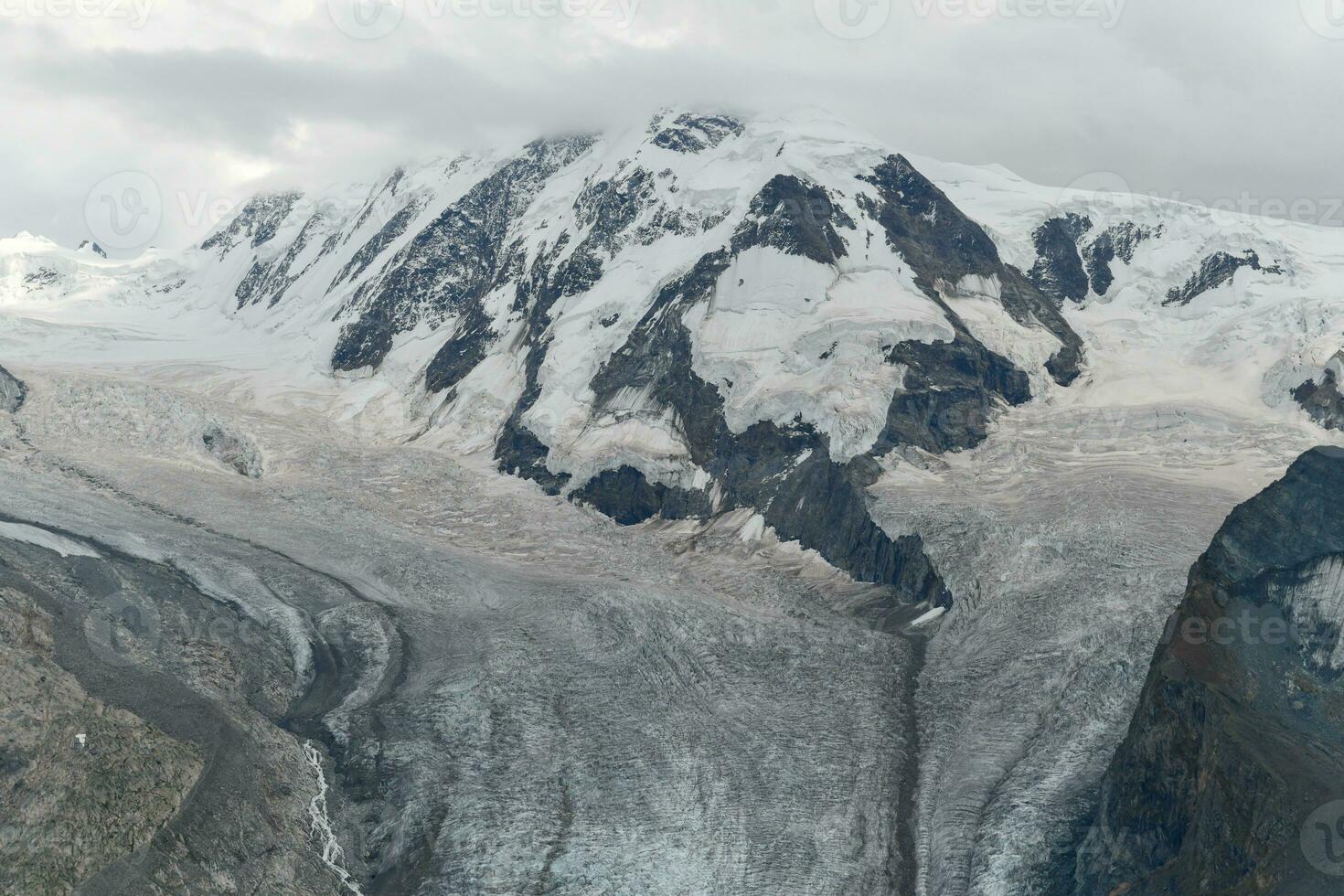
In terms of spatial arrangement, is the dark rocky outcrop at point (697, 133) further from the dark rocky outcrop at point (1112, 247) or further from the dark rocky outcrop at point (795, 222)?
the dark rocky outcrop at point (1112, 247)

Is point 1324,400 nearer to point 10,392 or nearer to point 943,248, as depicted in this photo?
point 943,248

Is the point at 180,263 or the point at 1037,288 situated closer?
the point at 1037,288

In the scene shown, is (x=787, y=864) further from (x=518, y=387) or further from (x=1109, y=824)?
(x=518, y=387)

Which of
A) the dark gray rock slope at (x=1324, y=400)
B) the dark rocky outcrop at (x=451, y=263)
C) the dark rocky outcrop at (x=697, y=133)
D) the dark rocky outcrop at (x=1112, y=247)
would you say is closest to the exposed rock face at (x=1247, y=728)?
the dark gray rock slope at (x=1324, y=400)

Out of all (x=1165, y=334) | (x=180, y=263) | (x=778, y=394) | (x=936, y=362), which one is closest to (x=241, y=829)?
(x=778, y=394)

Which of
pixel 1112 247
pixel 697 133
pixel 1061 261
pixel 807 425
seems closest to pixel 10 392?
pixel 807 425

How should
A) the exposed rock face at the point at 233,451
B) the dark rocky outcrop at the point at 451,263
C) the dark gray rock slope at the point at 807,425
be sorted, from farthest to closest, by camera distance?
1. the dark rocky outcrop at the point at 451,263
2. the exposed rock face at the point at 233,451
3. the dark gray rock slope at the point at 807,425
